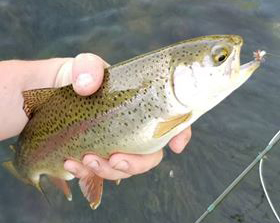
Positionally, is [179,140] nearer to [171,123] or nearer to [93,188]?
[171,123]

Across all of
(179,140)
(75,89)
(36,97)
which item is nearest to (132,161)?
(179,140)

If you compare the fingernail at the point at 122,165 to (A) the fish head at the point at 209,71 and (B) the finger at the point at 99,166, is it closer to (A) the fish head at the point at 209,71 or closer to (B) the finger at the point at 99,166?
(B) the finger at the point at 99,166

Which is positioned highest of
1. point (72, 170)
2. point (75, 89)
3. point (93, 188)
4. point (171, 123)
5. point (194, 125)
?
Answer: point (75, 89)

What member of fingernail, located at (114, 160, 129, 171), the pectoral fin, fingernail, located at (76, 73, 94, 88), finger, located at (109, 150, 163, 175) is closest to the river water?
the pectoral fin

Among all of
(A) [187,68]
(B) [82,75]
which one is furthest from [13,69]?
(A) [187,68]

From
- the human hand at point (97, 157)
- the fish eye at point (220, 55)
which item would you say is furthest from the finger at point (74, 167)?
the fish eye at point (220, 55)

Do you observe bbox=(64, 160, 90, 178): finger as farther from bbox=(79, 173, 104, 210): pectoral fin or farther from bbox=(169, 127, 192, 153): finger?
bbox=(169, 127, 192, 153): finger
